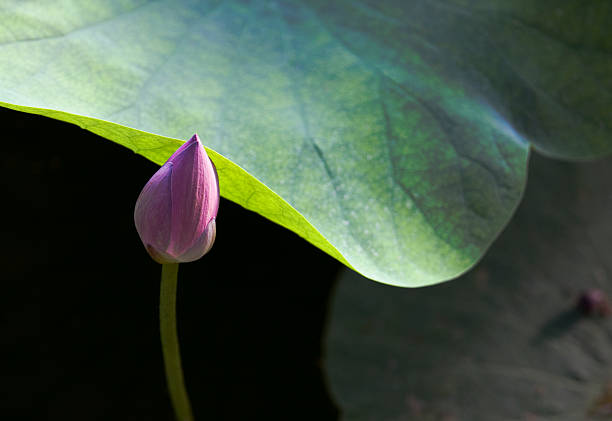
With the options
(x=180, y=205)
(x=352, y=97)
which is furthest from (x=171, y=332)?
(x=352, y=97)

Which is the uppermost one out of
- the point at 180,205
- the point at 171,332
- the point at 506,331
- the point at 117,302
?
the point at 180,205

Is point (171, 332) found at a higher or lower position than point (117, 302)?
higher

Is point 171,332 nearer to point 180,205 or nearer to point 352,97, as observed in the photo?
point 180,205

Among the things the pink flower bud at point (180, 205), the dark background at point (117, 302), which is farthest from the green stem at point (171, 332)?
the dark background at point (117, 302)

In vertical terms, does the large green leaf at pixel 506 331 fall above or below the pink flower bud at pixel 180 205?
below

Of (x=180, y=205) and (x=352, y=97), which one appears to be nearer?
(x=180, y=205)

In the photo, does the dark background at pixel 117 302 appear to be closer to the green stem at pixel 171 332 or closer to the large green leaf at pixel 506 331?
the large green leaf at pixel 506 331
